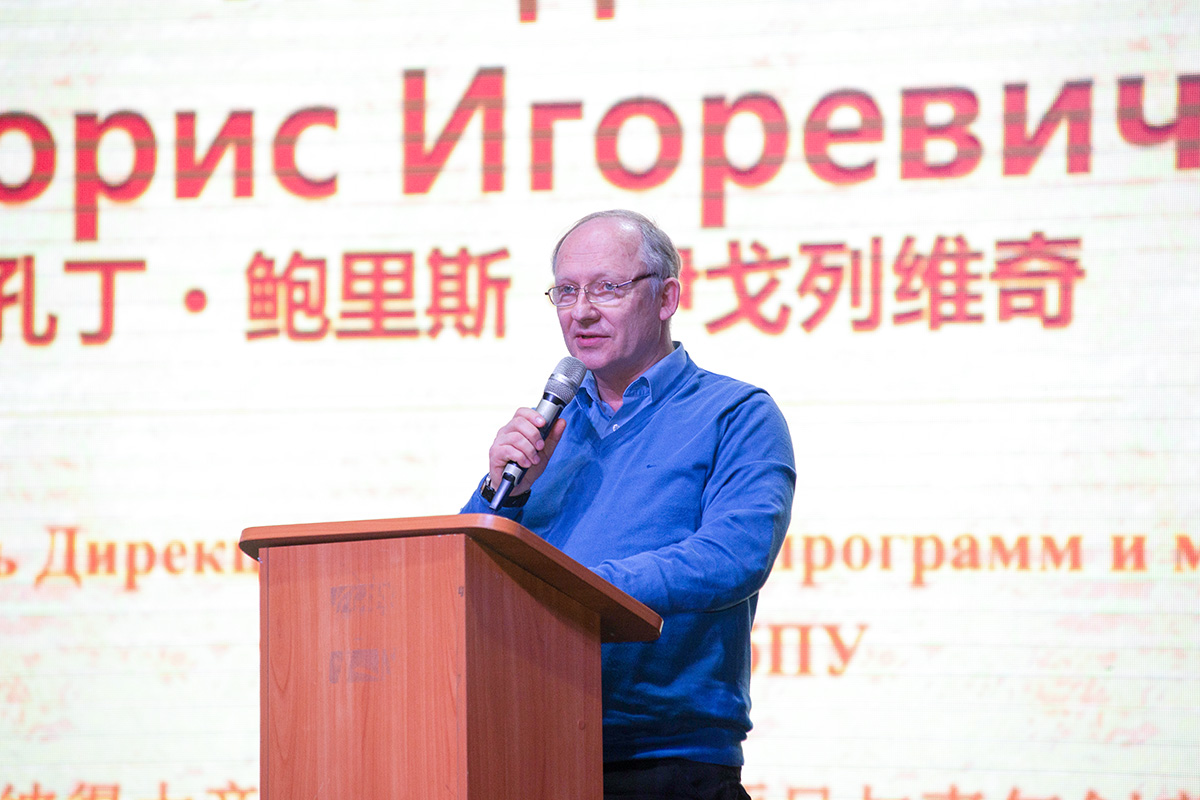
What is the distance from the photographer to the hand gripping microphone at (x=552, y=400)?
1.78 metres

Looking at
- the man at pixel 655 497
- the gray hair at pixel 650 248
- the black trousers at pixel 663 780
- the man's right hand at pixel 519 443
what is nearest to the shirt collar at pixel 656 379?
the man at pixel 655 497

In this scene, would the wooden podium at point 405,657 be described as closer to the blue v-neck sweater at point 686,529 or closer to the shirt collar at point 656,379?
the blue v-neck sweater at point 686,529

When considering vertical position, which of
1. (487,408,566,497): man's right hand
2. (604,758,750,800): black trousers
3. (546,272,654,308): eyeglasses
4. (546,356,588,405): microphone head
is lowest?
(604,758,750,800): black trousers

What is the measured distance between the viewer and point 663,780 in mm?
1728

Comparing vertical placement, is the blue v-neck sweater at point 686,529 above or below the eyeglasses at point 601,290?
below

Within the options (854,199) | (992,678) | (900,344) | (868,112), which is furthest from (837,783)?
(868,112)

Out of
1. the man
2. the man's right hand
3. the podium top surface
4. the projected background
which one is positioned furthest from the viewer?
the projected background

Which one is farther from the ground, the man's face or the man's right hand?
the man's face

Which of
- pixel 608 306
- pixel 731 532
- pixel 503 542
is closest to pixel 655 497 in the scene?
pixel 731 532

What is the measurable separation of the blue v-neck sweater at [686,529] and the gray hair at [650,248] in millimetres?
196

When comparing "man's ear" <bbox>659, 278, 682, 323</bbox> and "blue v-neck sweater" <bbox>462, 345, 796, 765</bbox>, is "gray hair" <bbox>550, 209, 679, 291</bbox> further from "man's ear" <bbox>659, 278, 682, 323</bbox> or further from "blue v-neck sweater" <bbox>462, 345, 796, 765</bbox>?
"blue v-neck sweater" <bbox>462, 345, 796, 765</bbox>

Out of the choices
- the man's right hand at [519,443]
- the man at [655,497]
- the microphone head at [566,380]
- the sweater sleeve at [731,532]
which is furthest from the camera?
the microphone head at [566,380]

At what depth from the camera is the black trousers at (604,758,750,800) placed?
172 cm

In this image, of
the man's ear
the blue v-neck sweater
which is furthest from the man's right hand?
the man's ear
